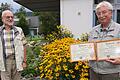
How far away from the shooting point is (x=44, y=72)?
7.31 metres

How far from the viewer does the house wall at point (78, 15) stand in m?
15.8

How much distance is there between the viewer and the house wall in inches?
622

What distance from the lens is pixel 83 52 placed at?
420cm

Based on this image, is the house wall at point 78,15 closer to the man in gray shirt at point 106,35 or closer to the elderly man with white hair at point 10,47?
the elderly man with white hair at point 10,47

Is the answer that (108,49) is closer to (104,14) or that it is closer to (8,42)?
(104,14)

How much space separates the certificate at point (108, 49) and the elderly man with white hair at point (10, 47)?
6.79 ft

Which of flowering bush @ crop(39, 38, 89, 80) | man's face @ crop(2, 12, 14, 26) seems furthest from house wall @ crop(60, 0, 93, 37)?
man's face @ crop(2, 12, 14, 26)

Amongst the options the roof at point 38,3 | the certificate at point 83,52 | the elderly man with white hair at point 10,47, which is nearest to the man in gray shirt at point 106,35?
the certificate at point 83,52

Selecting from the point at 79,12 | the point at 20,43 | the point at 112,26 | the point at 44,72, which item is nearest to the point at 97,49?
the point at 112,26

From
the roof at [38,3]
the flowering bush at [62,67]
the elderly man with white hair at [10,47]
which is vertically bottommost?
the flowering bush at [62,67]

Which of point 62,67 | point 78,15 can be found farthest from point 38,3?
point 62,67

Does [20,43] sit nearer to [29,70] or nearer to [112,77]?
[112,77]

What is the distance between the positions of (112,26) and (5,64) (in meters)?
2.48

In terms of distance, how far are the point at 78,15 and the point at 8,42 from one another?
33.8 feet
